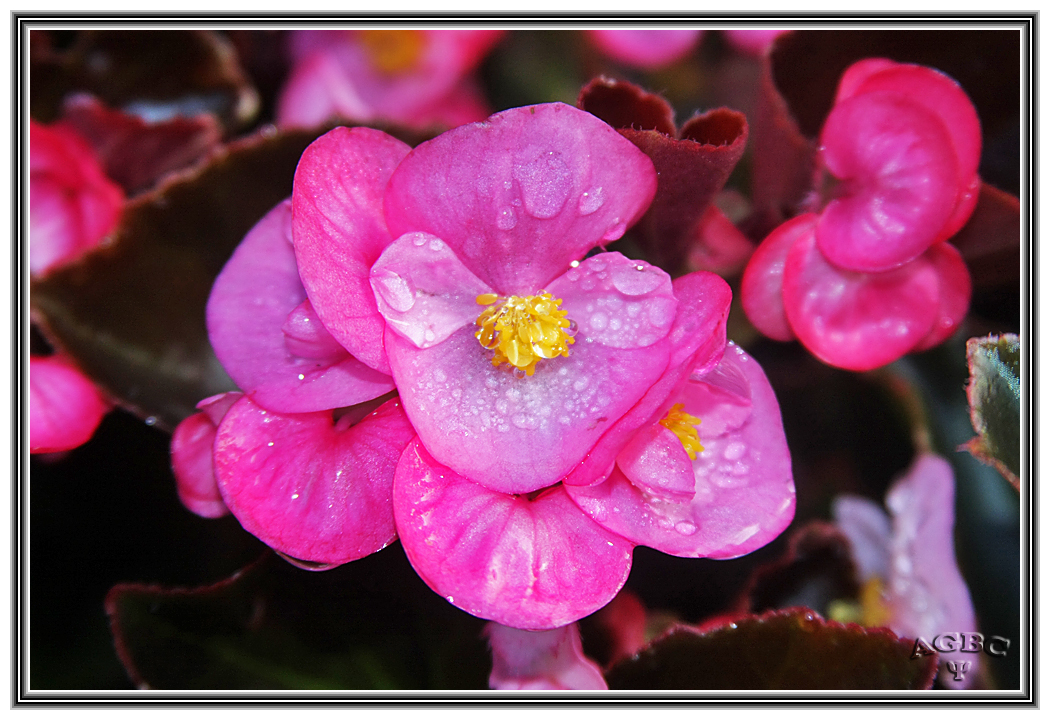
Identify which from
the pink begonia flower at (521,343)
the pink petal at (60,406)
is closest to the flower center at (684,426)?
the pink begonia flower at (521,343)

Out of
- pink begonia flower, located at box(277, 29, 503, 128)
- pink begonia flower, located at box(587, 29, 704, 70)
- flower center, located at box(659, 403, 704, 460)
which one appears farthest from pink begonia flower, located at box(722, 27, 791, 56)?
flower center, located at box(659, 403, 704, 460)

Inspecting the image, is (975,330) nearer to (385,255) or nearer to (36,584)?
(385,255)

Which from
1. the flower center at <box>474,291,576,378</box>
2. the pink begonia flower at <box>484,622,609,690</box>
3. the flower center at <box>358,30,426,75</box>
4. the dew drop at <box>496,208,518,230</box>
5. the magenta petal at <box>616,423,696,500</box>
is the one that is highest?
the flower center at <box>358,30,426,75</box>

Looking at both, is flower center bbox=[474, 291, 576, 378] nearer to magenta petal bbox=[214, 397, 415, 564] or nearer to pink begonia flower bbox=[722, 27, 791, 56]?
magenta petal bbox=[214, 397, 415, 564]

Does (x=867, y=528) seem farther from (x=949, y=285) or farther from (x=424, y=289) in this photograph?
(x=424, y=289)

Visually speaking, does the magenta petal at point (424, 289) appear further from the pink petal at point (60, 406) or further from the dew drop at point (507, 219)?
the pink petal at point (60, 406)

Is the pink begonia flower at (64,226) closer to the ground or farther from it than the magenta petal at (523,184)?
closer to the ground
